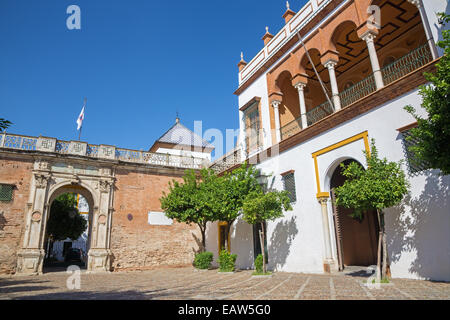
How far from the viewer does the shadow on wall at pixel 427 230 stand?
7.34 meters

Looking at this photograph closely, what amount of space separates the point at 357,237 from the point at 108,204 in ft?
44.0

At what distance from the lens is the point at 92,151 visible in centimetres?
1772

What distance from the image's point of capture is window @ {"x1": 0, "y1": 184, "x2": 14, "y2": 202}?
1489cm

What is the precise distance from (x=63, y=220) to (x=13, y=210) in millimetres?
9593

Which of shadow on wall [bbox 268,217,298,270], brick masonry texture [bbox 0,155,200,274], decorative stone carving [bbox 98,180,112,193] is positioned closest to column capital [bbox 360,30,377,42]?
shadow on wall [bbox 268,217,298,270]

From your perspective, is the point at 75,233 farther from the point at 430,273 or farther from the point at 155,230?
the point at 430,273

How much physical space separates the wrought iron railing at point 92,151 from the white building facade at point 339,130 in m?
5.31

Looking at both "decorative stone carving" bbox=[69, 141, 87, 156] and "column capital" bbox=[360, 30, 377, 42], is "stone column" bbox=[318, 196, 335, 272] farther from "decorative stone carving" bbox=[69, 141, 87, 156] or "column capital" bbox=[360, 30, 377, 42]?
"decorative stone carving" bbox=[69, 141, 87, 156]

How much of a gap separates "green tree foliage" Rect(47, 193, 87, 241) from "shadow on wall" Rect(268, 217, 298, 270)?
724 inches

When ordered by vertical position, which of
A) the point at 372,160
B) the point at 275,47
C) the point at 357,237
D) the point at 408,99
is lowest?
the point at 357,237
